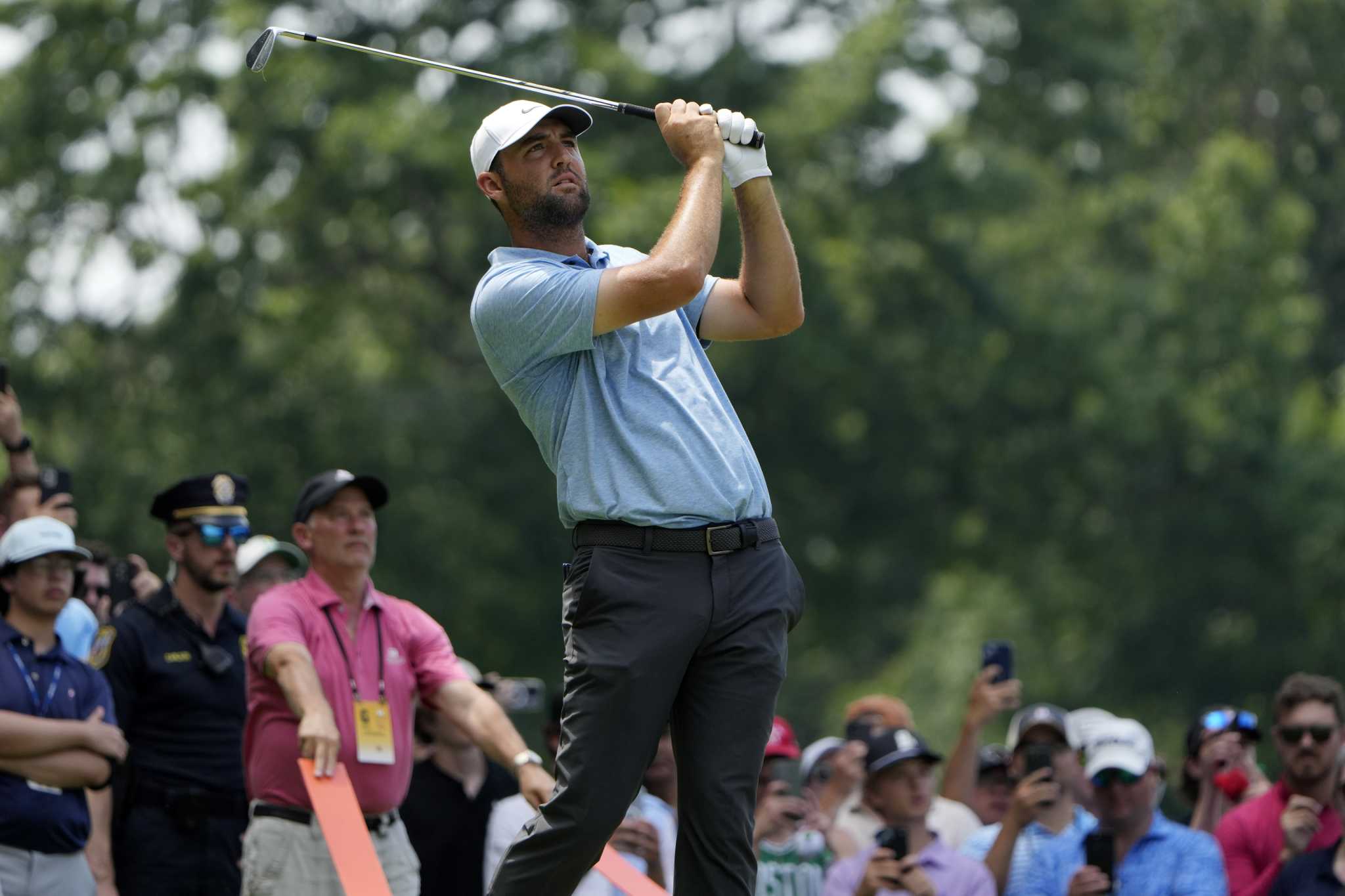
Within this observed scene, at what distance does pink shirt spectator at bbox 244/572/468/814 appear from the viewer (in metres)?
7.72

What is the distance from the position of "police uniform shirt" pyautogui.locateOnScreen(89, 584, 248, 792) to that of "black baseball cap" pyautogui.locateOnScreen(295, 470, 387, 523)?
78 centimetres

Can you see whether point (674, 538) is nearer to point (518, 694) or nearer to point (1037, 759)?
point (1037, 759)

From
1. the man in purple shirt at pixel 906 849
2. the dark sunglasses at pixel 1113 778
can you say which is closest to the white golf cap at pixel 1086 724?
the dark sunglasses at pixel 1113 778

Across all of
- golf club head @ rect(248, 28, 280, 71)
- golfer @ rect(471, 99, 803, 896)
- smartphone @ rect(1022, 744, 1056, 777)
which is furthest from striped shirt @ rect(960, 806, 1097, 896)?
golf club head @ rect(248, 28, 280, 71)

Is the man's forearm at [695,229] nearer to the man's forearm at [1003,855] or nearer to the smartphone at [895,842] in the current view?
the smartphone at [895,842]

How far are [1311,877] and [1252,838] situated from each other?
0.81 m

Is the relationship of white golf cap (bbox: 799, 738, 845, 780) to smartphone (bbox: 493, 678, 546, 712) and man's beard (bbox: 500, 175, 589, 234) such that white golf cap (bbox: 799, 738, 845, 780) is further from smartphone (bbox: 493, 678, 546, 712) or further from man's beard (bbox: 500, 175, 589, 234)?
man's beard (bbox: 500, 175, 589, 234)

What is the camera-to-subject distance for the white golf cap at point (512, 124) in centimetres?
589

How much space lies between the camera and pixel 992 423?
31.0 metres

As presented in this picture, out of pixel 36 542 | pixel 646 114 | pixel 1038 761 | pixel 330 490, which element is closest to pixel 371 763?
pixel 330 490

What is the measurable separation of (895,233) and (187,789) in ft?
76.8

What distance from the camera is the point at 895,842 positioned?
891 centimetres

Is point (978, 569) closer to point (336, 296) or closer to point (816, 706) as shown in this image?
point (816, 706)

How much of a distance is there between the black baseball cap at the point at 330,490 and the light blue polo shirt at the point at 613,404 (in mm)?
2356
